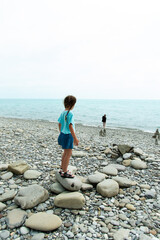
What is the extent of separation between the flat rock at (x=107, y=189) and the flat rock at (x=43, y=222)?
1.63m

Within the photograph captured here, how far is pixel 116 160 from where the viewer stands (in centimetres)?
801

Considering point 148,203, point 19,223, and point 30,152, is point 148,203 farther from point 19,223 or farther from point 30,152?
point 30,152

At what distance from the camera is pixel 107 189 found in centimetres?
468

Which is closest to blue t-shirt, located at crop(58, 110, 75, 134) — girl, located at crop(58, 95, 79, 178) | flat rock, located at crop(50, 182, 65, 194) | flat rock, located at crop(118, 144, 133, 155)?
girl, located at crop(58, 95, 79, 178)

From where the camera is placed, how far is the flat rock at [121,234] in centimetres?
316

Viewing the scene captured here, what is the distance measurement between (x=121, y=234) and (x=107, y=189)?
146 centimetres

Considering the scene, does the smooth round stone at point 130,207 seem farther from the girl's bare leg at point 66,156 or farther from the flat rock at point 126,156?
the flat rock at point 126,156

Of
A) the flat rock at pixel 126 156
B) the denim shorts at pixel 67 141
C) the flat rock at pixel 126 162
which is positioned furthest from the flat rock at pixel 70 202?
the flat rock at pixel 126 156

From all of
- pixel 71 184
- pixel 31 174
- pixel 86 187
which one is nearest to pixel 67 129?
pixel 71 184

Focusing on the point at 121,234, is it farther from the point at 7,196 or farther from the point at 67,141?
the point at 7,196

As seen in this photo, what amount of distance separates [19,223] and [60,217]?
882 mm

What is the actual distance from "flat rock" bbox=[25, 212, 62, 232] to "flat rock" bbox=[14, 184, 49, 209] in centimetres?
43

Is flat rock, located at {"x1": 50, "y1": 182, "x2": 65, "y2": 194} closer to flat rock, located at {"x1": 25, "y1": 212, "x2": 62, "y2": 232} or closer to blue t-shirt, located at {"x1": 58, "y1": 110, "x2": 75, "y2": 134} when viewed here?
flat rock, located at {"x1": 25, "y1": 212, "x2": 62, "y2": 232}

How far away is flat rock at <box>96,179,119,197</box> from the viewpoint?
182 inches
